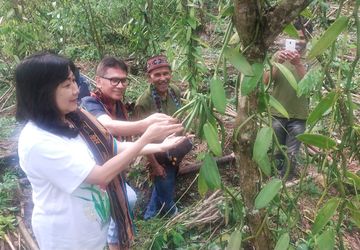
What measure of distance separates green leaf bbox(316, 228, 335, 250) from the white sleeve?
0.66 meters

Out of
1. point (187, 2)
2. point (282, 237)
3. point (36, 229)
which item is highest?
point (187, 2)

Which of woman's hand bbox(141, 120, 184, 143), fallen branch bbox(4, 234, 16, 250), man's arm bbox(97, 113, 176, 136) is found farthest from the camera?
fallen branch bbox(4, 234, 16, 250)

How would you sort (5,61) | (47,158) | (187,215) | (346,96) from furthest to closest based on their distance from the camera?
(5,61) < (187,215) < (47,158) < (346,96)

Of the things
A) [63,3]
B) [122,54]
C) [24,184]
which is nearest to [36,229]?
[24,184]

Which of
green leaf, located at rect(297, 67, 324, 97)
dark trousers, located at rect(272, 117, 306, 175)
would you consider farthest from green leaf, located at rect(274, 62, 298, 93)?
dark trousers, located at rect(272, 117, 306, 175)

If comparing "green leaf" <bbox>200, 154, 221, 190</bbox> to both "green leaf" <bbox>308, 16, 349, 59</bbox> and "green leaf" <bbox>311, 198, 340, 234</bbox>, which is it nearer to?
"green leaf" <bbox>311, 198, 340, 234</bbox>

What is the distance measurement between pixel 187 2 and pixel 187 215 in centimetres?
104

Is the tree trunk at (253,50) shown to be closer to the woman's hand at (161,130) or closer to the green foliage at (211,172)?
the green foliage at (211,172)

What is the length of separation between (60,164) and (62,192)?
13cm

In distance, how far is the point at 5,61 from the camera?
12.9 ft

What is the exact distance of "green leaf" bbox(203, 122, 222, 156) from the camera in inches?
35.8

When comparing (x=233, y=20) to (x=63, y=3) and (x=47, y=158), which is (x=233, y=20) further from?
(x=63, y=3)

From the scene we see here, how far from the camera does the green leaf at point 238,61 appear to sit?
0.85 meters

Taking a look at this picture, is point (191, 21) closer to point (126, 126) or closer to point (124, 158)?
point (126, 126)
